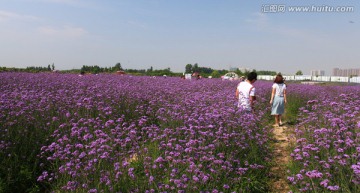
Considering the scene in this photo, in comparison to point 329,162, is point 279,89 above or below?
above

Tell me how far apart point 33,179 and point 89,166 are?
1407 mm

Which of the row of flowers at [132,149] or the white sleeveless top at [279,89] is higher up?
the white sleeveless top at [279,89]

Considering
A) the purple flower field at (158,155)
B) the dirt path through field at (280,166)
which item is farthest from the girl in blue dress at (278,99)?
the purple flower field at (158,155)

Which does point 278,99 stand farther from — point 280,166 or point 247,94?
point 280,166

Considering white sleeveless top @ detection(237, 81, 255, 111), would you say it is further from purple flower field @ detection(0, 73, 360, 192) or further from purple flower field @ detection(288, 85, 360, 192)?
purple flower field @ detection(288, 85, 360, 192)

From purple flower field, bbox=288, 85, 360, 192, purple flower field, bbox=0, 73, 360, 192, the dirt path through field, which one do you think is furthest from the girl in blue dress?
purple flower field, bbox=288, 85, 360, 192

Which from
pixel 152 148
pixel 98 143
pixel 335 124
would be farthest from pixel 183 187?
pixel 335 124

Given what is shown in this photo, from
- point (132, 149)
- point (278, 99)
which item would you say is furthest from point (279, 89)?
point (132, 149)

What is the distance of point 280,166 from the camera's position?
5.34 metres

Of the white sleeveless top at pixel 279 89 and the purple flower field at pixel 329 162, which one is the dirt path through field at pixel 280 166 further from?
the white sleeveless top at pixel 279 89

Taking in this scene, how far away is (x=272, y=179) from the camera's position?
189 inches

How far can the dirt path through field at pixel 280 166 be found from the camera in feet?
15.0

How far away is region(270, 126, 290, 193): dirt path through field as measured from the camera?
15.0 feet

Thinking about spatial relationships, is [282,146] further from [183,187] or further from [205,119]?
[183,187]
